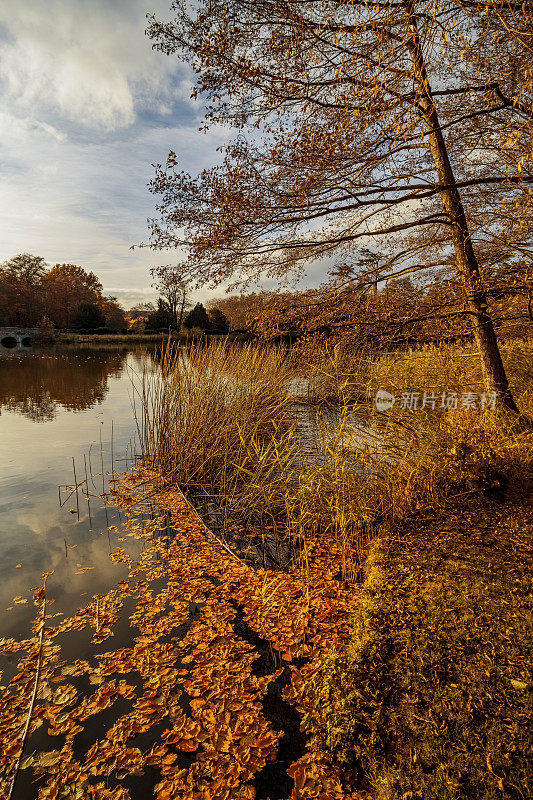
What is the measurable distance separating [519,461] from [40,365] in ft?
80.6

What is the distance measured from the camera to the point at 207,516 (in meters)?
4.70

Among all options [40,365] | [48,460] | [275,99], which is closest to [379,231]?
[275,99]

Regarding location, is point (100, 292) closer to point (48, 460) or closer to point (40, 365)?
point (40, 365)

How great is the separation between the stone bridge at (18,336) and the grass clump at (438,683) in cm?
4637

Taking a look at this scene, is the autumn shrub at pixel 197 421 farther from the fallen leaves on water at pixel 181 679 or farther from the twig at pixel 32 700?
the twig at pixel 32 700

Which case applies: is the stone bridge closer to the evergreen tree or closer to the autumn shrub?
the evergreen tree

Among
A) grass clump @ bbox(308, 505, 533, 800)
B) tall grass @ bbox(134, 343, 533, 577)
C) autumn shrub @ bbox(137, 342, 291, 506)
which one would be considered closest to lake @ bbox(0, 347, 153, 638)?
autumn shrub @ bbox(137, 342, 291, 506)

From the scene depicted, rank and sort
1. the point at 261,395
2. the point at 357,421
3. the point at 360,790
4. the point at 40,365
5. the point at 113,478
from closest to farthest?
1. the point at 360,790
2. the point at 357,421
3. the point at 113,478
4. the point at 261,395
5. the point at 40,365

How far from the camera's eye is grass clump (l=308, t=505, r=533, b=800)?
1450 mm

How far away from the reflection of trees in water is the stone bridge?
20554 mm

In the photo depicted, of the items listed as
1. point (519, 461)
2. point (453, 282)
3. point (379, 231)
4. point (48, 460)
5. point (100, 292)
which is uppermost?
point (100, 292)

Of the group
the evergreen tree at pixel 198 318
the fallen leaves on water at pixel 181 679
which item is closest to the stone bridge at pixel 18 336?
the evergreen tree at pixel 198 318

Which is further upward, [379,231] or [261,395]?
[379,231]

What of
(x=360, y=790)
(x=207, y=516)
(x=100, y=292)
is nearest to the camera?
(x=360, y=790)
